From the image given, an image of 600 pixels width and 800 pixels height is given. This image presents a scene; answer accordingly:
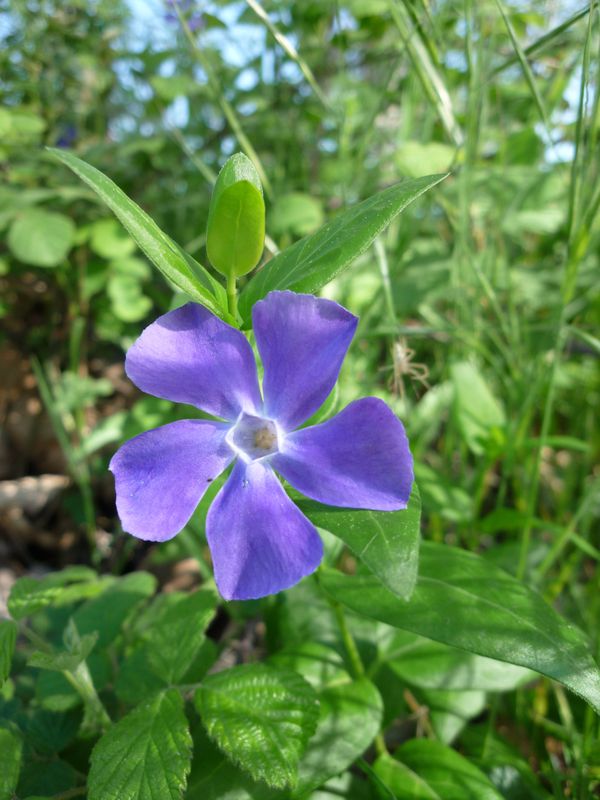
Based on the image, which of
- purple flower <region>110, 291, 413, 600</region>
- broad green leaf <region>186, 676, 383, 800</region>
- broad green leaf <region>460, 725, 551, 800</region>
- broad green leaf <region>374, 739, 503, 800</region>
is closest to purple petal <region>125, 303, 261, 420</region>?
purple flower <region>110, 291, 413, 600</region>

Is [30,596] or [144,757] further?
[30,596]

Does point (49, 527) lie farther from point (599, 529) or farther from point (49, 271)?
point (599, 529)

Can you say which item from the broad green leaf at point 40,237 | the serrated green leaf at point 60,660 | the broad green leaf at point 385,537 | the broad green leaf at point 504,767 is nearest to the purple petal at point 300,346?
the broad green leaf at point 385,537

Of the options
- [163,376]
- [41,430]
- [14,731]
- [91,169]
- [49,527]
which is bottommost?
[49,527]

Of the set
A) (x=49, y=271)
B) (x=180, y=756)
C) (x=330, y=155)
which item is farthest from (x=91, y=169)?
(x=330, y=155)

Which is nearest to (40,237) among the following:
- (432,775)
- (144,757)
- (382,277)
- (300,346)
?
(382,277)

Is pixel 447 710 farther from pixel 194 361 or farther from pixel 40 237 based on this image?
pixel 40 237
